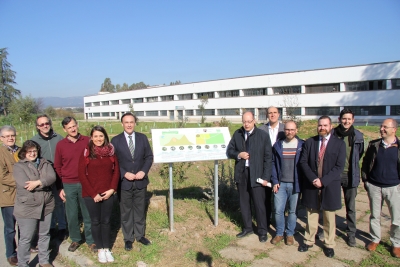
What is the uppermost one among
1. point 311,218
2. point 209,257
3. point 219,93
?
point 219,93

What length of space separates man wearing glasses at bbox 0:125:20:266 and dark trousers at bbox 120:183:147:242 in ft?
4.66

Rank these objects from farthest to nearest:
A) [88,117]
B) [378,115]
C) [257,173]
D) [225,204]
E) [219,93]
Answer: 1. [88,117]
2. [219,93]
3. [378,115]
4. [225,204]
5. [257,173]

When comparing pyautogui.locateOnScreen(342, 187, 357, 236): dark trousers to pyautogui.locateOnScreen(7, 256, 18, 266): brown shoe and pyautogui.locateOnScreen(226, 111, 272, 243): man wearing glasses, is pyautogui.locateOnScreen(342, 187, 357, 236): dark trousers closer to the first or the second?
pyautogui.locateOnScreen(226, 111, 272, 243): man wearing glasses

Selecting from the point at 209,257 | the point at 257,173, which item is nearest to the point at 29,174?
the point at 209,257

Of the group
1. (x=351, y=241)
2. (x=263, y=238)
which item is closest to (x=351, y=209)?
(x=351, y=241)

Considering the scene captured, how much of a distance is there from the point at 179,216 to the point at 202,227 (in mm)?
605

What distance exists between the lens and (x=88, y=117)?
7681 centimetres

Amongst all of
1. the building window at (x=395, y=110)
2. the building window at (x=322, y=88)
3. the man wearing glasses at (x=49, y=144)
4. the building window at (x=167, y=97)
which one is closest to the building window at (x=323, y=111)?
the building window at (x=322, y=88)

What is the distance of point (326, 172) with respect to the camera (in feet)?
12.5

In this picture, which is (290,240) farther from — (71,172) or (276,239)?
(71,172)

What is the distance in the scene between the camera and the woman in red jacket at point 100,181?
366cm

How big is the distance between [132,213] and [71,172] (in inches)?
42.1

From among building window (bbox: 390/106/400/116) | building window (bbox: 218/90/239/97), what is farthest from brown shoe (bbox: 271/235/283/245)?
building window (bbox: 218/90/239/97)

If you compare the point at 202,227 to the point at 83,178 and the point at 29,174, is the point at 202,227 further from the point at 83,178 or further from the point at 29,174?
the point at 29,174
